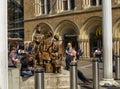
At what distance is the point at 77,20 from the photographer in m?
41.6

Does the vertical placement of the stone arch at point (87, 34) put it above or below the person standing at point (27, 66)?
above

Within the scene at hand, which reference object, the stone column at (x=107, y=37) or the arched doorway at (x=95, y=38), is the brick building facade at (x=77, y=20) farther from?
the stone column at (x=107, y=37)

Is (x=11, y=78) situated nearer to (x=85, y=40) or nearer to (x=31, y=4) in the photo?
(x=85, y=40)

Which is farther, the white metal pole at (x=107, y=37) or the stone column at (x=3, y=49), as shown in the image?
the white metal pole at (x=107, y=37)

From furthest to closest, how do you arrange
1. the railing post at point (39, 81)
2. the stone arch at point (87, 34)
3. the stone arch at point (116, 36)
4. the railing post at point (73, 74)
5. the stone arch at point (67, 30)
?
1. the stone arch at point (67, 30)
2. the stone arch at point (87, 34)
3. the stone arch at point (116, 36)
4. the railing post at point (73, 74)
5. the railing post at point (39, 81)

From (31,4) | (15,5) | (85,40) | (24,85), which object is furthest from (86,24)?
(24,85)

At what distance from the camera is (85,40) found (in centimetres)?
4072

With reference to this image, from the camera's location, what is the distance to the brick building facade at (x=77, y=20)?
38025 mm

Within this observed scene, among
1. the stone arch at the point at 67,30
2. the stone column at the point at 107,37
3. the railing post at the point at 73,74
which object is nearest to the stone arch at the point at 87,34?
the stone arch at the point at 67,30

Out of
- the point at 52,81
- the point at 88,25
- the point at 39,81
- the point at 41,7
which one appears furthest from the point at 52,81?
the point at 41,7

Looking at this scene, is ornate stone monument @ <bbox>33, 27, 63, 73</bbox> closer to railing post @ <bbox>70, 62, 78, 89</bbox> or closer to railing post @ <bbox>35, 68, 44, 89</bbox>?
railing post @ <bbox>70, 62, 78, 89</bbox>

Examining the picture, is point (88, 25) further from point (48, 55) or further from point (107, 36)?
point (48, 55)

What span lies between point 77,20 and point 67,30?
2.68 m

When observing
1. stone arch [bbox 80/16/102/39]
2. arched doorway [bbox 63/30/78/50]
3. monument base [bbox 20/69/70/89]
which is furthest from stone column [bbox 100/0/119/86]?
arched doorway [bbox 63/30/78/50]
